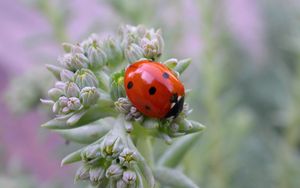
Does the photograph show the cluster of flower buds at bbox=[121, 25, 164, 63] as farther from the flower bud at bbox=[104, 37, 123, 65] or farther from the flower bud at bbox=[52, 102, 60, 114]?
the flower bud at bbox=[52, 102, 60, 114]

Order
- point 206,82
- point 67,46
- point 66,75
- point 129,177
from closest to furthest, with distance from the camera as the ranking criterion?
1. point 129,177
2. point 66,75
3. point 67,46
4. point 206,82

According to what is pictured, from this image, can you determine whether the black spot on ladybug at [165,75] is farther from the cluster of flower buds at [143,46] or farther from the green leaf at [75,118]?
the green leaf at [75,118]

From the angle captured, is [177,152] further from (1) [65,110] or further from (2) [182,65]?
(1) [65,110]

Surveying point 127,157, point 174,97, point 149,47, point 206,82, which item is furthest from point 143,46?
point 206,82

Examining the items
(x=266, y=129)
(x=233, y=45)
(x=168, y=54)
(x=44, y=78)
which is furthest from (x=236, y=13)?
(x=44, y=78)

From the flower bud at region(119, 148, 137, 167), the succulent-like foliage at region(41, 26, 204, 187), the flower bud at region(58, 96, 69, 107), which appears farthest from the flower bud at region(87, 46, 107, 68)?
the flower bud at region(119, 148, 137, 167)

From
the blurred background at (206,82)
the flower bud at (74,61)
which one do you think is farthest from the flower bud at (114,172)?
the blurred background at (206,82)
